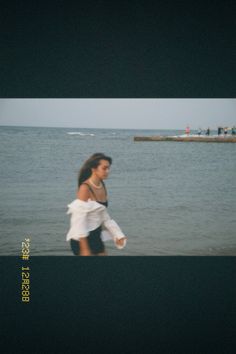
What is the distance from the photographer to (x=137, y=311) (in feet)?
13.8

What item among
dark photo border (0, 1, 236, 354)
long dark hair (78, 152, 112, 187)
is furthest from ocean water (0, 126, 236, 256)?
dark photo border (0, 1, 236, 354)

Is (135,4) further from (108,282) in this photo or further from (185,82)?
(108,282)

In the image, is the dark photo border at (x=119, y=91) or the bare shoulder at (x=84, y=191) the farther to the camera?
the bare shoulder at (x=84, y=191)

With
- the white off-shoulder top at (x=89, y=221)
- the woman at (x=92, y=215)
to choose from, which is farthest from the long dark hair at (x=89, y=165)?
the white off-shoulder top at (x=89, y=221)

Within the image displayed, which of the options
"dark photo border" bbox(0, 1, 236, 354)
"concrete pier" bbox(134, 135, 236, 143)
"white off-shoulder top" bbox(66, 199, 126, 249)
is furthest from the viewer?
"concrete pier" bbox(134, 135, 236, 143)

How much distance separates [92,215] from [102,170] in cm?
38

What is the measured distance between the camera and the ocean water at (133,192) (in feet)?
14.3

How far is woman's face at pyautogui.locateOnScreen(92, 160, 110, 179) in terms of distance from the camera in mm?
4383
